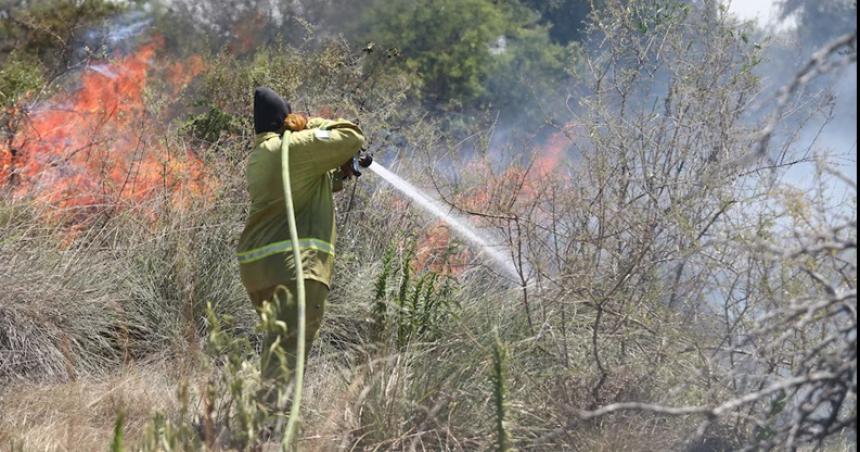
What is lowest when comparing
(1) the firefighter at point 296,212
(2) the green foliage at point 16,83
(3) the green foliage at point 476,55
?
(1) the firefighter at point 296,212

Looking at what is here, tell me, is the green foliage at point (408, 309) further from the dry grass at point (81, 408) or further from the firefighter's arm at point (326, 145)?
the dry grass at point (81, 408)

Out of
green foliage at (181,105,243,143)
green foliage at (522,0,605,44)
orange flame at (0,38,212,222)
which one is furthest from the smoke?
green foliage at (522,0,605,44)

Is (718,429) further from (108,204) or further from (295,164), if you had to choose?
(108,204)

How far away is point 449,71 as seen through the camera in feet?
53.4

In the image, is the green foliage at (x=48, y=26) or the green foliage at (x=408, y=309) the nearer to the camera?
the green foliage at (x=408, y=309)

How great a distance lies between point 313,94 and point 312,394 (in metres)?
3.46

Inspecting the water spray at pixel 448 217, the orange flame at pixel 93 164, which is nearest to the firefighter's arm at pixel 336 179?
the water spray at pixel 448 217

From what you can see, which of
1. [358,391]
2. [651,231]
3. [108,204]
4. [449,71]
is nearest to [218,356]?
[358,391]

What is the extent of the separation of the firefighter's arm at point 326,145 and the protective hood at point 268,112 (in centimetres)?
19

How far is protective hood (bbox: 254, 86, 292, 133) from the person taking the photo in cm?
528

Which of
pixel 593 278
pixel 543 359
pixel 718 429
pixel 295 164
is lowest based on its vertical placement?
pixel 718 429

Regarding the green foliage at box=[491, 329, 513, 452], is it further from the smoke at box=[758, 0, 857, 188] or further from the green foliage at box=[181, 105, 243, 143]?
the green foliage at box=[181, 105, 243, 143]

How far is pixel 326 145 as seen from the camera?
510cm

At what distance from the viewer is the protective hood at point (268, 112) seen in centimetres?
528
